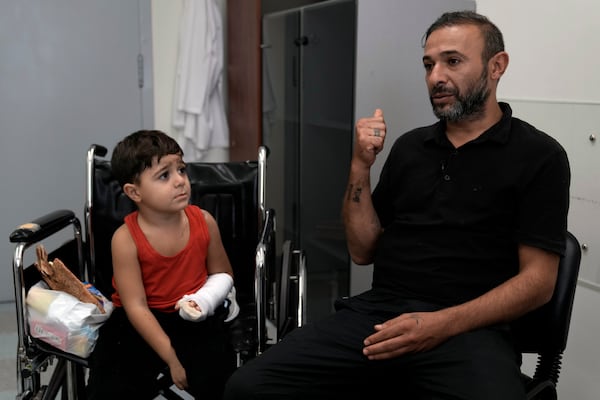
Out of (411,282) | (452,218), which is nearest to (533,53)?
(452,218)

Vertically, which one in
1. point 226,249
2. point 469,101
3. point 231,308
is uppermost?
point 469,101

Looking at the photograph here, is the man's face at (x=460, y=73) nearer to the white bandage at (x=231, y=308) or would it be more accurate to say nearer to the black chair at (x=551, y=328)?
the black chair at (x=551, y=328)

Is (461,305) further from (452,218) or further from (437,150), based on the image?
(437,150)

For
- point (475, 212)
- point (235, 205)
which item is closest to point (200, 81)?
point (235, 205)

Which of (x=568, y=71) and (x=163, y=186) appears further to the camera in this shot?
(x=568, y=71)

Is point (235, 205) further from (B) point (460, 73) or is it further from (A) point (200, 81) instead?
(A) point (200, 81)

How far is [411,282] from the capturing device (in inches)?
63.8

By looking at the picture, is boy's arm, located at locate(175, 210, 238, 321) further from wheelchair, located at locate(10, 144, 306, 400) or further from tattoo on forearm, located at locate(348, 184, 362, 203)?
tattoo on forearm, located at locate(348, 184, 362, 203)

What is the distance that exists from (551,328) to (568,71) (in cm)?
90

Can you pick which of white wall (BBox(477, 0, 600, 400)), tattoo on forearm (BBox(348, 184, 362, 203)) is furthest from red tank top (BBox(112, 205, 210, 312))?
white wall (BBox(477, 0, 600, 400))

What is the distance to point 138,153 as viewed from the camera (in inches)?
66.1

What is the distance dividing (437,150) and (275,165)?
156 cm

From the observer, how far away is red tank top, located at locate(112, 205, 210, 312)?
1677 millimetres

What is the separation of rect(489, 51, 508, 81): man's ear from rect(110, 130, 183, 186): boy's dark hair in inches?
35.0
